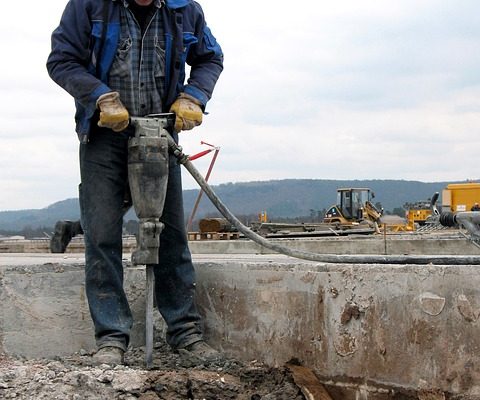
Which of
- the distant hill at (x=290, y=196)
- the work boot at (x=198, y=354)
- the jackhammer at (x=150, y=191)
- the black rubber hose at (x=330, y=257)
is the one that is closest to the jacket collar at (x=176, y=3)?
the jackhammer at (x=150, y=191)

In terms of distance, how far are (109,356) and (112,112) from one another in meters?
1.12

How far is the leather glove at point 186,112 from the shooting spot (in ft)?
12.7

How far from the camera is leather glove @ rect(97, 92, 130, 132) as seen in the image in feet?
12.0

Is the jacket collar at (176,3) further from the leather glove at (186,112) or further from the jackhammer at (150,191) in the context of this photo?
the jackhammer at (150,191)

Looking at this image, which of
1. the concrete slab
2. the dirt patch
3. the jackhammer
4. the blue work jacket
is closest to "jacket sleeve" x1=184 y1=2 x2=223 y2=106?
the blue work jacket

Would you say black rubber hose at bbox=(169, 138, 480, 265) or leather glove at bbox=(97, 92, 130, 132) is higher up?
leather glove at bbox=(97, 92, 130, 132)

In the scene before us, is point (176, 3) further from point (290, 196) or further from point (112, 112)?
point (290, 196)

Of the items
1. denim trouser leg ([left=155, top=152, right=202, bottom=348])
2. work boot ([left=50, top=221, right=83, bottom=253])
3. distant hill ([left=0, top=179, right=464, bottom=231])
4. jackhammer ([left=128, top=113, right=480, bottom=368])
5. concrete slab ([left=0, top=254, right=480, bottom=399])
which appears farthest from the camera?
distant hill ([left=0, top=179, right=464, bottom=231])

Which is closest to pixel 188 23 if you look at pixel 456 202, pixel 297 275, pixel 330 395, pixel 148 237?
pixel 148 237

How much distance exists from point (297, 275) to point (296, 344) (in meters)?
0.32

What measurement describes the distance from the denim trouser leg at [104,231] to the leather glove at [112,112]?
0.65 ft

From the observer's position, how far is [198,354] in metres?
3.90

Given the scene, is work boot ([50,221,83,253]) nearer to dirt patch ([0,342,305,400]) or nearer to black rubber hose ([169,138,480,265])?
black rubber hose ([169,138,480,265])

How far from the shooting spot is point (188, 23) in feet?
13.1
